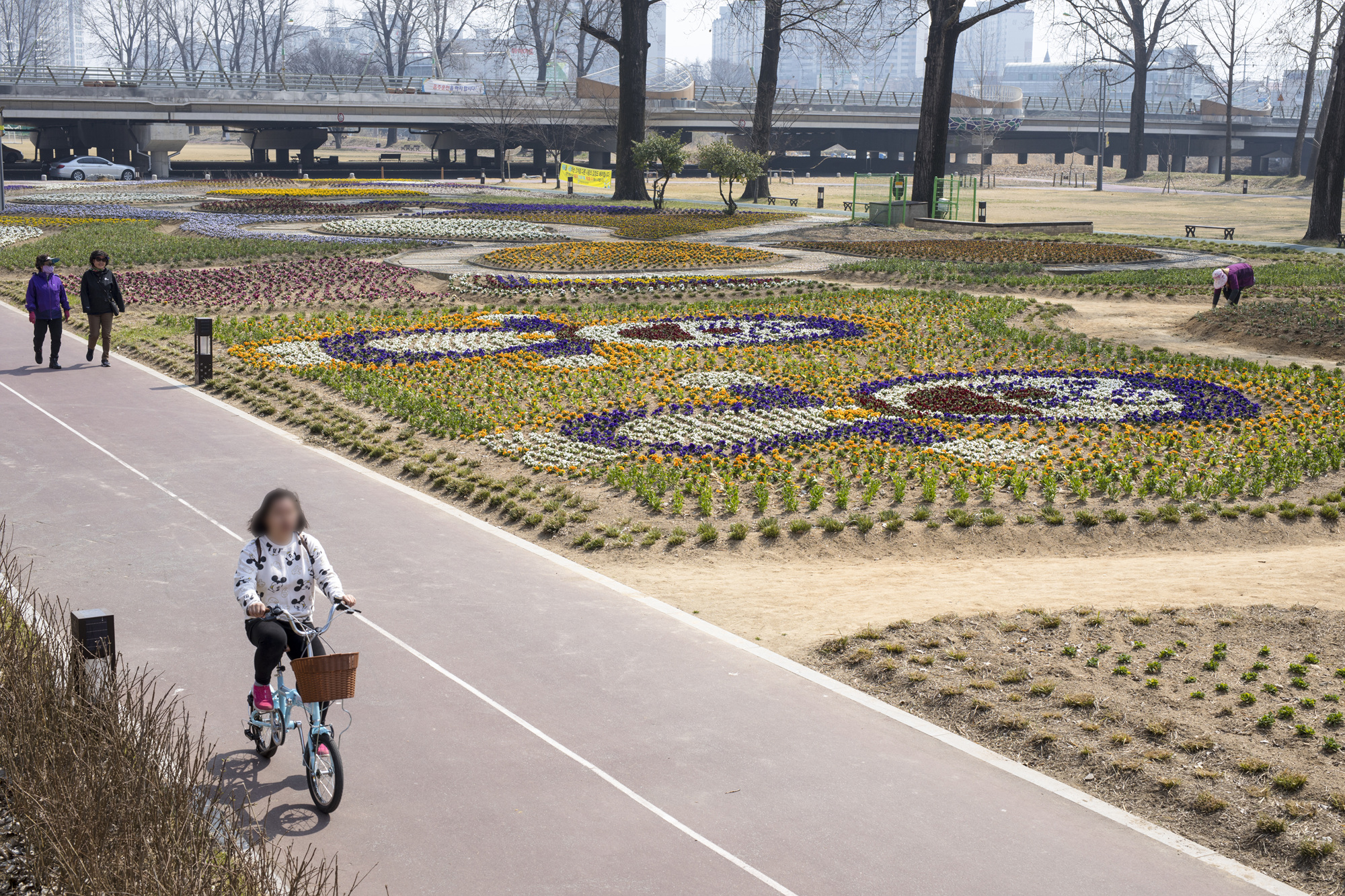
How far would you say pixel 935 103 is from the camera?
4100 centimetres

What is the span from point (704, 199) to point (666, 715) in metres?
50.0

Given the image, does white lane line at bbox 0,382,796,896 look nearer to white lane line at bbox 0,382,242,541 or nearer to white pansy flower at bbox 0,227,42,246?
white lane line at bbox 0,382,242,541

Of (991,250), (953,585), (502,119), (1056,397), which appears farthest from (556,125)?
(953,585)

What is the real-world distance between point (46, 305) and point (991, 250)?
21922 mm

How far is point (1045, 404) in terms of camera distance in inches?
567

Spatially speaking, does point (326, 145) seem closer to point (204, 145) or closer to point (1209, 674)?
point (204, 145)

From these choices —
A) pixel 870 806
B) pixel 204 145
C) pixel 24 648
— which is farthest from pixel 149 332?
pixel 204 145

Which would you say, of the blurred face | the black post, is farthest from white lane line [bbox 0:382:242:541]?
the blurred face

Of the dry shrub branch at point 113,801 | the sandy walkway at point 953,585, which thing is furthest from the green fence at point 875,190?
the dry shrub branch at point 113,801

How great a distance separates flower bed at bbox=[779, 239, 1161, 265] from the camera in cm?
2930

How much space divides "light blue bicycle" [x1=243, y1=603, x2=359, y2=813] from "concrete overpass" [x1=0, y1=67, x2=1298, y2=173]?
6512cm

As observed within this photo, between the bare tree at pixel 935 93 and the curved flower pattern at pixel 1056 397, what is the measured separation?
26.2m

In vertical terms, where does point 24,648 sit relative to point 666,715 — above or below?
above

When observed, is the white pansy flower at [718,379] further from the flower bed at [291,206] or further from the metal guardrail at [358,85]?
the metal guardrail at [358,85]
